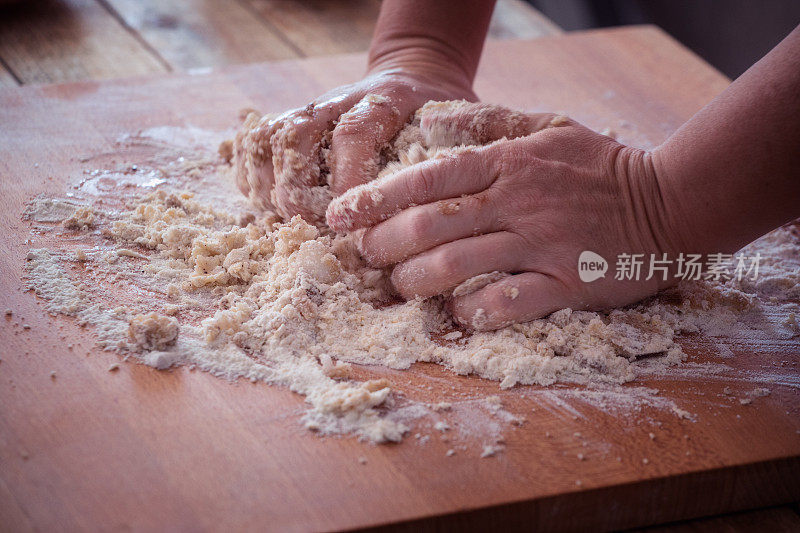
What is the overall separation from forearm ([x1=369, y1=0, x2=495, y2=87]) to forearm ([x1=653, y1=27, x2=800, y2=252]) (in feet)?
1.45

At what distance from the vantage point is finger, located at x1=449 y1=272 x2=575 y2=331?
901 millimetres

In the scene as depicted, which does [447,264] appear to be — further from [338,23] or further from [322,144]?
[338,23]

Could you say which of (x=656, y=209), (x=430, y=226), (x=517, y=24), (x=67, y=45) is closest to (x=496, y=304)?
(x=430, y=226)

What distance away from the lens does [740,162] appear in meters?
0.89

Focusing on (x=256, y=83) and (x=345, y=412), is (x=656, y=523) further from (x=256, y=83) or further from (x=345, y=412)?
(x=256, y=83)

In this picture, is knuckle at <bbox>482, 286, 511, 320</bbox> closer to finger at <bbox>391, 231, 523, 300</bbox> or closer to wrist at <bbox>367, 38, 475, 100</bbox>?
finger at <bbox>391, 231, 523, 300</bbox>

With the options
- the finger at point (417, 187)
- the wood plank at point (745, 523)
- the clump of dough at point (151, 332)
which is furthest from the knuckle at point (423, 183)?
the wood plank at point (745, 523)

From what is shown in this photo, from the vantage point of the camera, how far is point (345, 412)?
31.4 inches

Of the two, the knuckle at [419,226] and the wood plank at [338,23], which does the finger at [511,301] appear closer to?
the knuckle at [419,226]

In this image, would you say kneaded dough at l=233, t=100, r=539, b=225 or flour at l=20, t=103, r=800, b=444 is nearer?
flour at l=20, t=103, r=800, b=444

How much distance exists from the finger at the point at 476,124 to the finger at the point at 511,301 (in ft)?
0.72

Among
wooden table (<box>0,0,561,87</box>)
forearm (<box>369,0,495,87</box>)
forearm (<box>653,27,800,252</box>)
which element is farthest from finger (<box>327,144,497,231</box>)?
wooden table (<box>0,0,561,87</box>)

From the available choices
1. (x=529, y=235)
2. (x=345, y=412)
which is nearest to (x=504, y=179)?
(x=529, y=235)

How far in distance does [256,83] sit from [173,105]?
0.59 feet
